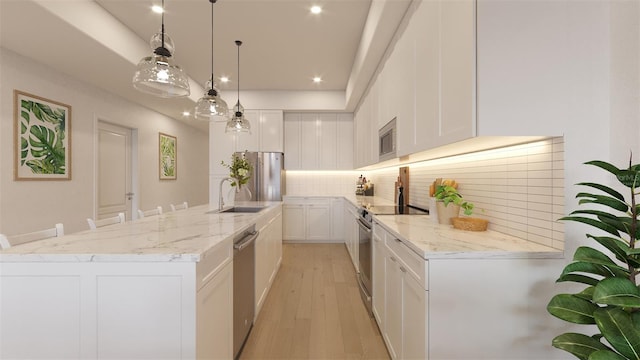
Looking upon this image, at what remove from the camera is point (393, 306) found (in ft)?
5.81

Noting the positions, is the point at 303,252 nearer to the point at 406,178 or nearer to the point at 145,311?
the point at 406,178

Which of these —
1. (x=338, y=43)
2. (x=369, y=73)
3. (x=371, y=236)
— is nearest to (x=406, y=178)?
(x=371, y=236)

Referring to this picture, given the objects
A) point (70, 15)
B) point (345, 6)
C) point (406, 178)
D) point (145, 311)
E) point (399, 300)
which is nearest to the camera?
point (145, 311)

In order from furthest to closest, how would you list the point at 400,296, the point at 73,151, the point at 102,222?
the point at 73,151 → the point at 102,222 → the point at 400,296

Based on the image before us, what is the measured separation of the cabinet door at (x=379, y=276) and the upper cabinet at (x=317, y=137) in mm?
3186

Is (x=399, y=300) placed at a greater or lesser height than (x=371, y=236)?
lesser

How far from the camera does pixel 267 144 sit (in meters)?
5.12

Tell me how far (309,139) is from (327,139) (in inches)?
13.7

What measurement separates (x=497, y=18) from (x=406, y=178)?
2.17 meters

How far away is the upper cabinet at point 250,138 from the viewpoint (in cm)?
510

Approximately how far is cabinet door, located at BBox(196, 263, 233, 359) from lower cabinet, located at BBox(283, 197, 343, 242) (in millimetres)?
3514

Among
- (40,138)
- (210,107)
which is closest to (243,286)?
(210,107)

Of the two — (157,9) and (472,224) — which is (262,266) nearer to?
(472,224)

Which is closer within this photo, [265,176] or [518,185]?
[518,185]
